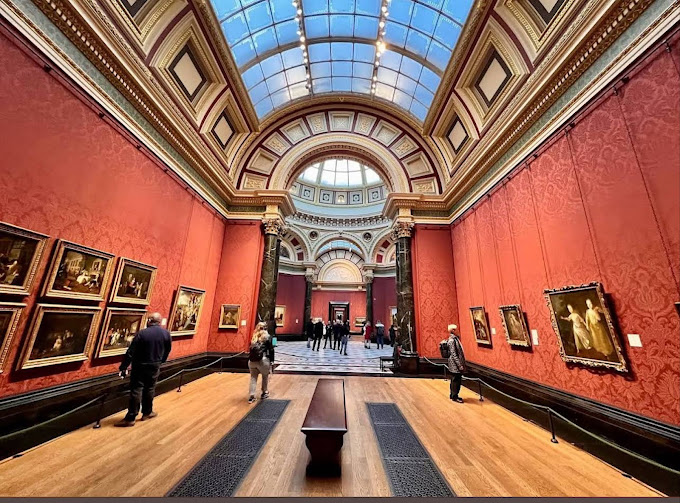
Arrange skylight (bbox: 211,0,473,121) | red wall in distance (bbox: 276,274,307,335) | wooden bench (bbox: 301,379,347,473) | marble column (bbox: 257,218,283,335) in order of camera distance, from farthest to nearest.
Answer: red wall in distance (bbox: 276,274,307,335), marble column (bbox: 257,218,283,335), skylight (bbox: 211,0,473,121), wooden bench (bbox: 301,379,347,473)

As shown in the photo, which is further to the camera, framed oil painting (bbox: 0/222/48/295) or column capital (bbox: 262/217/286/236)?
column capital (bbox: 262/217/286/236)

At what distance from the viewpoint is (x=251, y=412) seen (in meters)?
4.88

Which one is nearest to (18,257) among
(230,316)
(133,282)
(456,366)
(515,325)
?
(133,282)

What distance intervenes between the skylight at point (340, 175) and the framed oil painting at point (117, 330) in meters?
18.7

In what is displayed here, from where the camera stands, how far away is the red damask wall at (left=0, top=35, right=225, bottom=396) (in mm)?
3629

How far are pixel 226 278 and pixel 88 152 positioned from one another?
226 inches

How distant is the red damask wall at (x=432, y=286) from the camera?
9.33m

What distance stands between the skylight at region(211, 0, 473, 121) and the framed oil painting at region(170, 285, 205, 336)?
7407mm

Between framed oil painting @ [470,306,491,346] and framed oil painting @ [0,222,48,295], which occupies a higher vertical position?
framed oil painting @ [0,222,48,295]

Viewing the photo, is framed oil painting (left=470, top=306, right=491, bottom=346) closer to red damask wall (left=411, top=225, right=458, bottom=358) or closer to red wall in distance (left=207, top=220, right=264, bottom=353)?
red damask wall (left=411, top=225, right=458, bottom=358)

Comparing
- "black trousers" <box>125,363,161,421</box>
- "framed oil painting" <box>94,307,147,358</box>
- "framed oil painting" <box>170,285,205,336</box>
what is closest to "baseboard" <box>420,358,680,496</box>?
"black trousers" <box>125,363,161,421</box>

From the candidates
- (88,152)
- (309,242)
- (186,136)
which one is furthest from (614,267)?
(309,242)

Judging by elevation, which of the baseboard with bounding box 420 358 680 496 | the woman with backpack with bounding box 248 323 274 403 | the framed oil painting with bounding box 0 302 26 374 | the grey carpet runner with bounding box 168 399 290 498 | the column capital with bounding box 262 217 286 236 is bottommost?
the grey carpet runner with bounding box 168 399 290 498

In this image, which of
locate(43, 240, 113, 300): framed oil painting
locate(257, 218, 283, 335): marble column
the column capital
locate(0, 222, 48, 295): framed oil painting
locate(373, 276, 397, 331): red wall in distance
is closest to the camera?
locate(0, 222, 48, 295): framed oil painting
